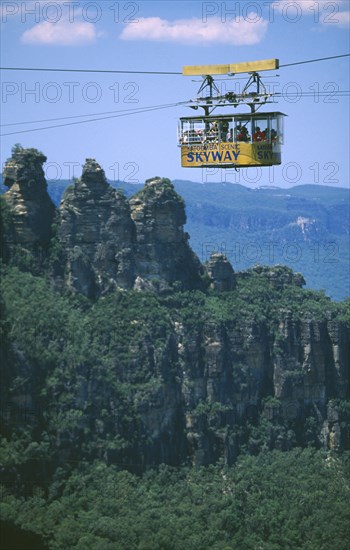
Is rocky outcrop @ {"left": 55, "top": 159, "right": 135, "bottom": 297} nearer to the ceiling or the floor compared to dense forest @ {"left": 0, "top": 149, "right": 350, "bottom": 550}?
nearer to the ceiling

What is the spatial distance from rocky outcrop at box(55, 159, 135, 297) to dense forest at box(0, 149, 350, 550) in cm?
9

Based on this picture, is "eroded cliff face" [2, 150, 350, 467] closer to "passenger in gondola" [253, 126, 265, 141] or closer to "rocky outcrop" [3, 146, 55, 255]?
"rocky outcrop" [3, 146, 55, 255]

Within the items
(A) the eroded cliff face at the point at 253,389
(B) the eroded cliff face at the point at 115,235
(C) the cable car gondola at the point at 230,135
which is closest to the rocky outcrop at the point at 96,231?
(B) the eroded cliff face at the point at 115,235

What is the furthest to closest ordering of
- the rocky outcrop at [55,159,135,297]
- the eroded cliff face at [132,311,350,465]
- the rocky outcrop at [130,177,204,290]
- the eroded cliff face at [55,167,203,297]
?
the rocky outcrop at [130,177,204,290]
the rocky outcrop at [55,159,135,297]
the eroded cliff face at [55,167,203,297]
the eroded cliff face at [132,311,350,465]

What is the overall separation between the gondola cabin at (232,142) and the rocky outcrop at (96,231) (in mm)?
37238

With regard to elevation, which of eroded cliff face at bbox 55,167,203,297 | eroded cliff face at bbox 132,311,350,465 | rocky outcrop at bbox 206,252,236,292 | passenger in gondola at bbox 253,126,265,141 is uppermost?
passenger in gondola at bbox 253,126,265,141

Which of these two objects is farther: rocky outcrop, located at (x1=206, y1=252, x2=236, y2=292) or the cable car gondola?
A: rocky outcrop, located at (x1=206, y1=252, x2=236, y2=292)

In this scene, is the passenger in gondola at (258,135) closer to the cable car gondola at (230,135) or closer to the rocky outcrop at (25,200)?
the cable car gondola at (230,135)

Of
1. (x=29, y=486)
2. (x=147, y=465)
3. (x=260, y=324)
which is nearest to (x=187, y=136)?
(x=29, y=486)

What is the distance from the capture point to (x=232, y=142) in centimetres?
5200

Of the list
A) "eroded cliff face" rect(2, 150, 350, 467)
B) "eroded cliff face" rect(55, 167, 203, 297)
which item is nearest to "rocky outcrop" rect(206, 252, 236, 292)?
"eroded cliff face" rect(2, 150, 350, 467)

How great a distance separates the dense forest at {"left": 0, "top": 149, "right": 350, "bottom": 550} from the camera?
251 ft

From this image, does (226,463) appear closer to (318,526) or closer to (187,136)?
(318,526)

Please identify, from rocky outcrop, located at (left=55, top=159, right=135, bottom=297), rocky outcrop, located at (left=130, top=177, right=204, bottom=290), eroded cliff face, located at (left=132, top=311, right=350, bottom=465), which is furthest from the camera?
rocky outcrop, located at (left=130, top=177, right=204, bottom=290)
